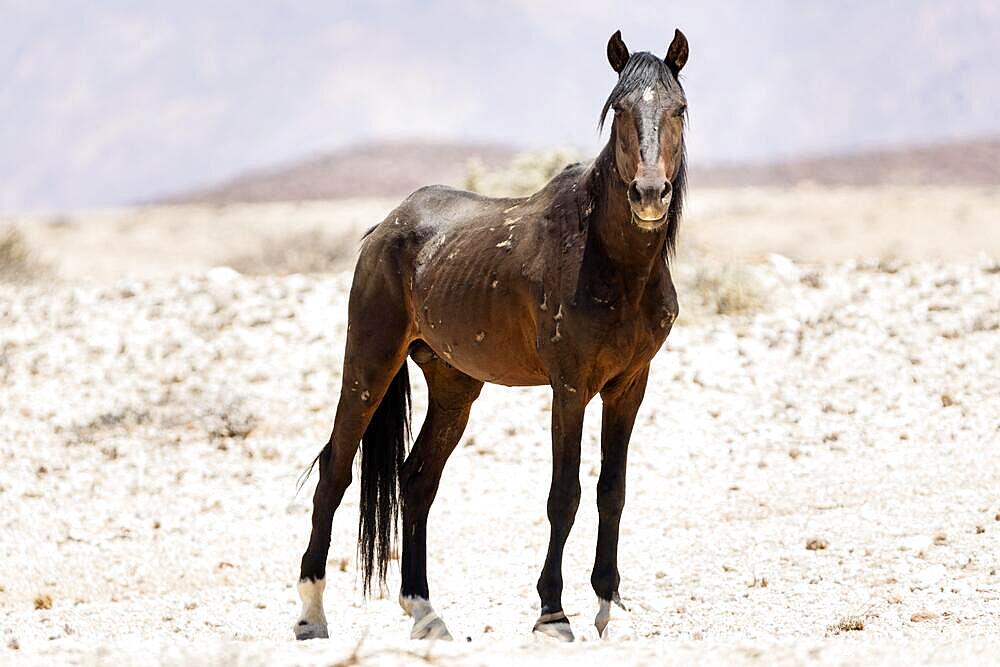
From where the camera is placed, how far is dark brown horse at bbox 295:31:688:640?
17.7ft

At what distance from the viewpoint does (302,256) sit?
62.8 feet

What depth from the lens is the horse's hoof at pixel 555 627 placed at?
5.41 m

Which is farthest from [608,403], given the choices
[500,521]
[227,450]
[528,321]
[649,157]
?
[227,450]

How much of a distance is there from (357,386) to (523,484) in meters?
3.37

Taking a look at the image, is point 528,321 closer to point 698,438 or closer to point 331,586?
point 331,586

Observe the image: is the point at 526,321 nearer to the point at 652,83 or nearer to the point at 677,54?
the point at 652,83

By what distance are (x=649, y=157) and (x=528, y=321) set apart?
1.13 metres

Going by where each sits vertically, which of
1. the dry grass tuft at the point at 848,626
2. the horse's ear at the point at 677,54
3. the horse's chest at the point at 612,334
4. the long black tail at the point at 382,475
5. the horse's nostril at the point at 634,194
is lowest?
the dry grass tuft at the point at 848,626

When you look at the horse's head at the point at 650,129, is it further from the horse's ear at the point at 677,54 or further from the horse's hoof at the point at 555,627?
the horse's hoof at the point at 555,627

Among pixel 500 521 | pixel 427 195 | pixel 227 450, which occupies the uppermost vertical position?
pixel 427 195


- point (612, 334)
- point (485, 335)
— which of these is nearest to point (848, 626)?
point (612, 334)

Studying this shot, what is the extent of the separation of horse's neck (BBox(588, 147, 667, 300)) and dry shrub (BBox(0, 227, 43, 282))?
44.0 ft

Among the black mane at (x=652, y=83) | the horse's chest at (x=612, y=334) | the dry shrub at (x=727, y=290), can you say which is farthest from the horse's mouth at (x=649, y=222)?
the dry shrub at (x=727, y=290)

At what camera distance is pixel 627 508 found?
30.1 ft
